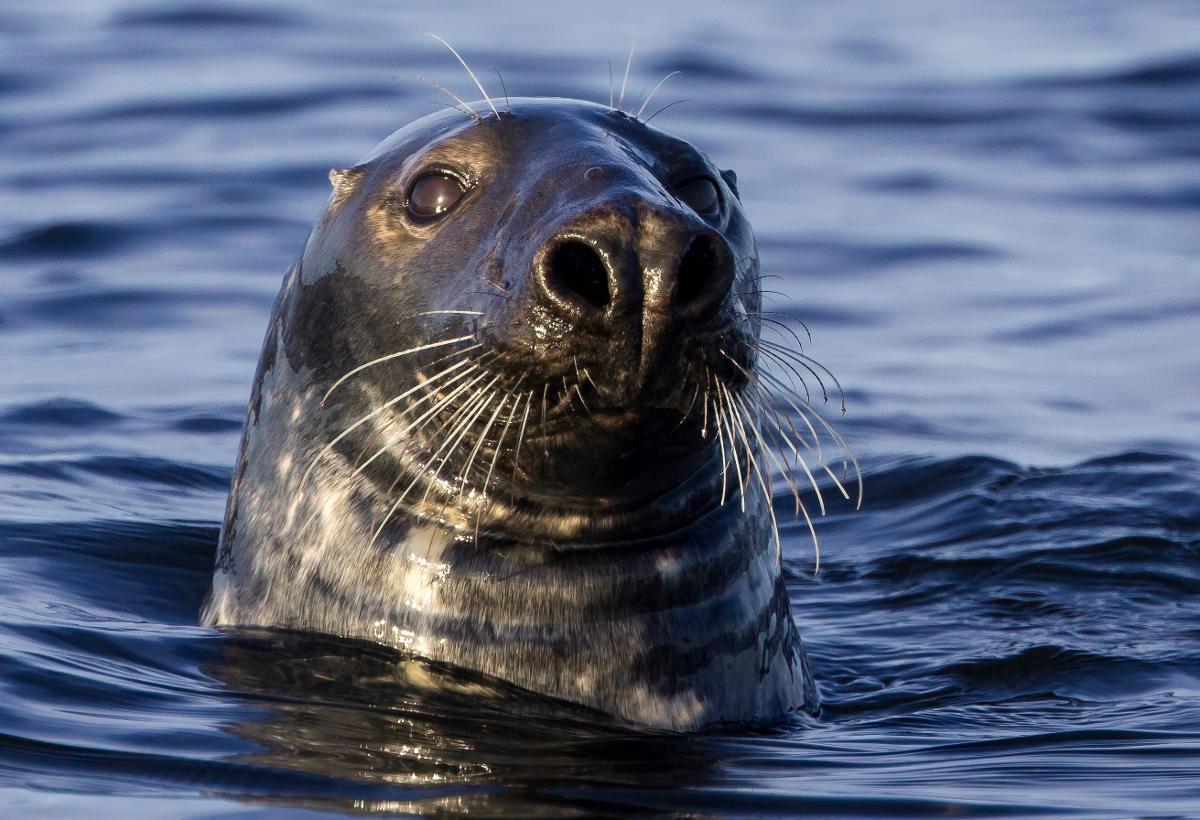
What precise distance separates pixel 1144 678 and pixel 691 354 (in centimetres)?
195

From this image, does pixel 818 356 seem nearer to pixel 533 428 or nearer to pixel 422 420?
pixel 422 420

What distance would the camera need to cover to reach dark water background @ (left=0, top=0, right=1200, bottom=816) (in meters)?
4.02

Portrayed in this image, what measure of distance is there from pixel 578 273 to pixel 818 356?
17.7 ft


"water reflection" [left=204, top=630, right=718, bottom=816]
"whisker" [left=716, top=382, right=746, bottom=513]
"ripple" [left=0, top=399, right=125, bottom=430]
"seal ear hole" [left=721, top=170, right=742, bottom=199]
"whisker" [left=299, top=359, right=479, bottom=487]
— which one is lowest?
"water reflection" [left=204, top=630, right=718, bottom=816]

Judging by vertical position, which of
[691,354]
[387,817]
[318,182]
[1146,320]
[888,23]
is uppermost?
[888,23]

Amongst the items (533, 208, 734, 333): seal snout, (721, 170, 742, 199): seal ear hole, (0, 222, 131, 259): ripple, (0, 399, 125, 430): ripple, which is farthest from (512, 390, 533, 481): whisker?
(0, 222, 131, 259): ripple

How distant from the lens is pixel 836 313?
9.75 m

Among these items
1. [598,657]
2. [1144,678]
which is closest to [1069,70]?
[1144,678]

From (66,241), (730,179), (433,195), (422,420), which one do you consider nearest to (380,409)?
(422,420)

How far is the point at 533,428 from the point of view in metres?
4.06

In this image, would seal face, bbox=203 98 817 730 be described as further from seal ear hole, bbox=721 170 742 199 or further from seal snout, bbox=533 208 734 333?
seal ear hole, bbox=721 170 742 199

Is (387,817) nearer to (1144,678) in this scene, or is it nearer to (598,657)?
(598,657)

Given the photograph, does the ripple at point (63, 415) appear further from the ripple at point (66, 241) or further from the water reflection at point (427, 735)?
the water reflection at point (427, 735)

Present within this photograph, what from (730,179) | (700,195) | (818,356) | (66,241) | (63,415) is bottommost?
(700,195)
